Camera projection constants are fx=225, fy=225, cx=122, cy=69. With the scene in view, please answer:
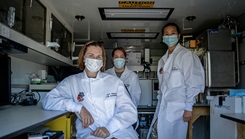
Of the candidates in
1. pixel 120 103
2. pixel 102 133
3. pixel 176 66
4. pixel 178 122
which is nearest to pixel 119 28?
pixel 176 66

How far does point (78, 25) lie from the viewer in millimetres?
3865

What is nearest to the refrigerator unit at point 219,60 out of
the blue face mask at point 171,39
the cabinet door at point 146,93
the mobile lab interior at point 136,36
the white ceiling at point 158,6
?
the mobile lab interior at point 136,36

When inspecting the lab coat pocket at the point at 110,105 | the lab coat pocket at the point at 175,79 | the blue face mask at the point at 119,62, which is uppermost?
the blue face mask at the point at 119,62

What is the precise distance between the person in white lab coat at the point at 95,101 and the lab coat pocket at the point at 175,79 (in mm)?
665

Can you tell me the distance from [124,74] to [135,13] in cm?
91

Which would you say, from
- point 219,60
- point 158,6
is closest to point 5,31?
point 158,6

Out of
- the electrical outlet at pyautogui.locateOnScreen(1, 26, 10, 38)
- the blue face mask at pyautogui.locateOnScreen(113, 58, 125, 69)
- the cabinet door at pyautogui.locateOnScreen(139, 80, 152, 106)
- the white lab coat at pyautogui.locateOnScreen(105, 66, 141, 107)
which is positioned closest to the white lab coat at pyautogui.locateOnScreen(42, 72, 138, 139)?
the electrical outlet at pyautogui.locateOnScreen(1, 26, 10, 38)

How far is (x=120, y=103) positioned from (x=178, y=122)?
81 cm

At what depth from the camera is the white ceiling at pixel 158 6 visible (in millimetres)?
2807

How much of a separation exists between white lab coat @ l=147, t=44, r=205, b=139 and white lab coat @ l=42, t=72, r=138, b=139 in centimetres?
61

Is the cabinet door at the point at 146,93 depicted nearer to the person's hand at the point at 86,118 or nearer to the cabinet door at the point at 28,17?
the cabinet door at the point at 28,17

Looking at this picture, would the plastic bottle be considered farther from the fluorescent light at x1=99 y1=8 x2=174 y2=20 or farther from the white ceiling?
the fluorescent light at x1=99 y1=8 x2=174 y2=20

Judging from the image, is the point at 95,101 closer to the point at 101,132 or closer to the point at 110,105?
the point at 110,105

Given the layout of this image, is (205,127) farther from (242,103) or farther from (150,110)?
(242,103)
